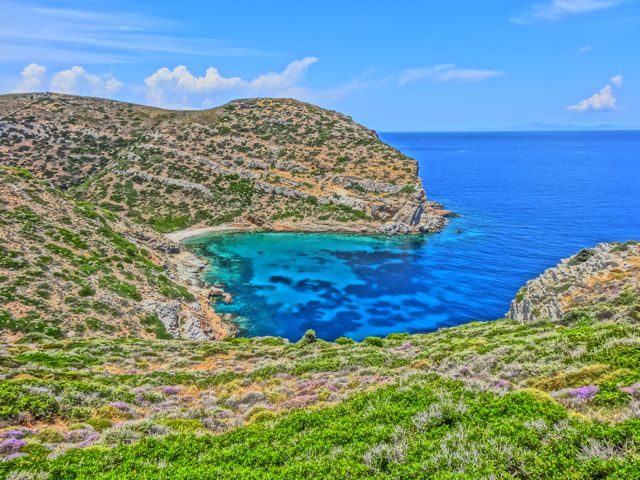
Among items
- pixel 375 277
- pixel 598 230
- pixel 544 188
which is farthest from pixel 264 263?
pixel 544 188

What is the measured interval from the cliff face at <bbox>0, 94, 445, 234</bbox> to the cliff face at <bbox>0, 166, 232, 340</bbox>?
119 feet

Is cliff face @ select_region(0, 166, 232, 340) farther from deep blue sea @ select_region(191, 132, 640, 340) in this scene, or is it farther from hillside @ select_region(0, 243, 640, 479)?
hillside @ select_region(0, 243, 640, 479)

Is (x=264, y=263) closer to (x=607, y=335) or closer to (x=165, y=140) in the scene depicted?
(x=607, y=335)

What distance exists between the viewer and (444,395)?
13.4m

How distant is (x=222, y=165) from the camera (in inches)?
4323

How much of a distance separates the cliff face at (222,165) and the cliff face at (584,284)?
168 ft

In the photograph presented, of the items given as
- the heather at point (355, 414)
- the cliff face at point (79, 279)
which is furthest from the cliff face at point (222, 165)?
the heather at point (355, 414)

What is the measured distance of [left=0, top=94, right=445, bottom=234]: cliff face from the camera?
3738 inches

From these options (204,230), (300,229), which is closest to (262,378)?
(300,229)

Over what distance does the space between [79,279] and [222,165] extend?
2857 inches

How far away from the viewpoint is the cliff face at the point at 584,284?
30.1 metres

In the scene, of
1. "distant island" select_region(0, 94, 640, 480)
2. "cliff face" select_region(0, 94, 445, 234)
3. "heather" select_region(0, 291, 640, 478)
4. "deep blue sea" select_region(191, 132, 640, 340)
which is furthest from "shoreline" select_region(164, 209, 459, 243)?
"heather" select_region(0, 291, 640, 478)

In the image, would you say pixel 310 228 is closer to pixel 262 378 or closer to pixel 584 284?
pixel 584 284

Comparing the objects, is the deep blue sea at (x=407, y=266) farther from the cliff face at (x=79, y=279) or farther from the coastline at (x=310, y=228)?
the cliff face at (x=79, y=279)
